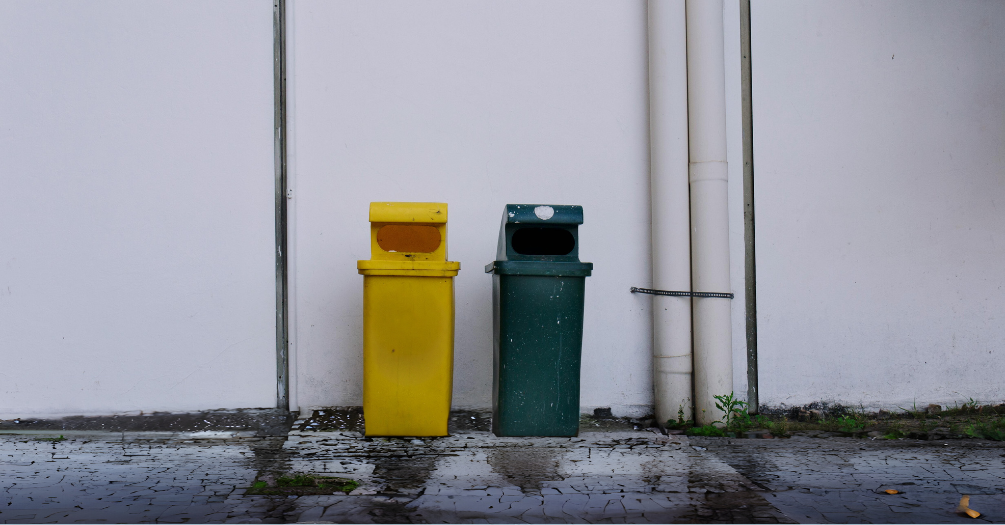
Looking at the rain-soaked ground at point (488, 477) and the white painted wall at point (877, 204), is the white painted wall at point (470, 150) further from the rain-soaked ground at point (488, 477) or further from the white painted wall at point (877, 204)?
the white painted wall at point (877, 204)

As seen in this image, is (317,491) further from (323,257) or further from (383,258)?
(323,257)

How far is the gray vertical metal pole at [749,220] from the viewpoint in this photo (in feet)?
13.9

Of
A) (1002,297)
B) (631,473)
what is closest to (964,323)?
(1002,297)

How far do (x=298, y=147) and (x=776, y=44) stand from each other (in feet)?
10.7

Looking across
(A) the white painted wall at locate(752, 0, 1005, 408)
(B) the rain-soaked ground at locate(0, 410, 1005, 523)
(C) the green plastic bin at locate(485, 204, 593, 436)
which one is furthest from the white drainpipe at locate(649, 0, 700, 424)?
(C) the green plastic bin at locate(485, 204, 593, 436)

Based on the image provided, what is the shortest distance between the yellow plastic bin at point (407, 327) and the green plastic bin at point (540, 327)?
1.06 ft

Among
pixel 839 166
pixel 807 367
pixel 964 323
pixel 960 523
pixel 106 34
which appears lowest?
pixel 960 523

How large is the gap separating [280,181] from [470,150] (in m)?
1.25

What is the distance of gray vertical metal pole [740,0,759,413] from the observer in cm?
425

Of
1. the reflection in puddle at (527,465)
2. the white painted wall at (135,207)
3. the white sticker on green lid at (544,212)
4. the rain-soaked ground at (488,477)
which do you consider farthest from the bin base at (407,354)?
the white painted wall at (135,207)

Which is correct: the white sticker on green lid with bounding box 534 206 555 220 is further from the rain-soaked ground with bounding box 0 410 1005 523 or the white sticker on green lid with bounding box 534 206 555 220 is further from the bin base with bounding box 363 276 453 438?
the rain-soaked ground with bounding box 0 410 1005 523

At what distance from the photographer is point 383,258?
11.7ft

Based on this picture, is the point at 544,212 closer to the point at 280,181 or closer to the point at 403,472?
the point at 403,472

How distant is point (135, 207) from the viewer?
4098 millimetres
